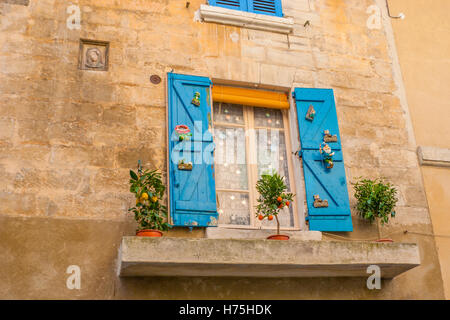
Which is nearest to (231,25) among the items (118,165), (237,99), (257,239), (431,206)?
(237,99)

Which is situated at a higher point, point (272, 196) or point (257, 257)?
point (272, 196)

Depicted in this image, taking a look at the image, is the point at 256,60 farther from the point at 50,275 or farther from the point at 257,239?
the point at 50,275

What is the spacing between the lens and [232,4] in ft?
22.5

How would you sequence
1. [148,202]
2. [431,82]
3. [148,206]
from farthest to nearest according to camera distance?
1. [431,82]
2. [148,202]
3. [148,206]

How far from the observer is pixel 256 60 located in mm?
6641

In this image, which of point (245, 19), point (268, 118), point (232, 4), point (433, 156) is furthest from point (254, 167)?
point (433, 156)

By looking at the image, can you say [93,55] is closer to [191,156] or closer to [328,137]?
[191,156]

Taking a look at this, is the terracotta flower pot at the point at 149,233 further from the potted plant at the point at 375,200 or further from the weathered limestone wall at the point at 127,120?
the potted plant at the point at 375,200

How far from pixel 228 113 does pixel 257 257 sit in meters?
1.96

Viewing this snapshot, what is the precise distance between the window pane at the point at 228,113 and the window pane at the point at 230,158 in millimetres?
104

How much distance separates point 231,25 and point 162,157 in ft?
6.38

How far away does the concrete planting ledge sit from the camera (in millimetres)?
4959

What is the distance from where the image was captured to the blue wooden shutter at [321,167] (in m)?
6.00

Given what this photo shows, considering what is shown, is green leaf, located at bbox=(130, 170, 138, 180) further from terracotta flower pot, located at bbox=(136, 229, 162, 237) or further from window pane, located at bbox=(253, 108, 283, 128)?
window pane, located at bbox=(253, 108, 283, 128)
